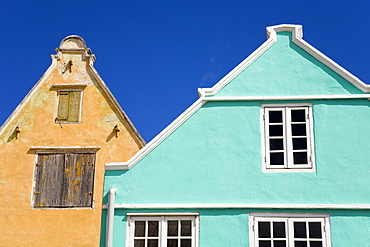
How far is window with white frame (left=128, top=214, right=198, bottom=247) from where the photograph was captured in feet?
38.5

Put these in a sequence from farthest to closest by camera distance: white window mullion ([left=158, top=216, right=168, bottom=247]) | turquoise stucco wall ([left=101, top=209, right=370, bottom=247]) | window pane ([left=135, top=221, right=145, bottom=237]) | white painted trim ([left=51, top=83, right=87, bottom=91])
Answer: white painted trim ([left=51, top=83, right=87, bottom=91]) → window pane ([left=135, top=221, right=145, bottom=237]) → white window mullion ([left=158, top=216, right=168, bottom=247]) → turquoise stucco wall ([left=101, top=209, right=370, bottom=247])

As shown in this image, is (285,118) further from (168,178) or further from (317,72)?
(168,178)

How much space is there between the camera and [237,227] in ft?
38.2

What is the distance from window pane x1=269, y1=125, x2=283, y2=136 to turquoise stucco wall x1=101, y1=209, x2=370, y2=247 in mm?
1713

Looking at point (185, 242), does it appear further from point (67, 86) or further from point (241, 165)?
point (67, 86)

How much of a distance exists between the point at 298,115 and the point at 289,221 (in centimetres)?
240

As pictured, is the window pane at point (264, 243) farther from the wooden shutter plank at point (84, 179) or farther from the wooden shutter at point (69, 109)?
the wooden shutter at point (69, 109)

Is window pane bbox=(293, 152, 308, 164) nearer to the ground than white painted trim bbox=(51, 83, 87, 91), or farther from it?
nearer to the ground

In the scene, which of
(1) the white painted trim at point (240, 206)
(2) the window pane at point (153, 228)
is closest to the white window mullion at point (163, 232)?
(2) the window pane at point (153, 228)

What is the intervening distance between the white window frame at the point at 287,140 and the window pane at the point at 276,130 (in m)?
0.08

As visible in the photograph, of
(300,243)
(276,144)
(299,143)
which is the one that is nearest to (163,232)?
(300,243)

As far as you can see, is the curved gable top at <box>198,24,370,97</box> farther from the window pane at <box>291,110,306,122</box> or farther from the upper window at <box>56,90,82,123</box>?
the upper window at <box>56,90,82,123</box>

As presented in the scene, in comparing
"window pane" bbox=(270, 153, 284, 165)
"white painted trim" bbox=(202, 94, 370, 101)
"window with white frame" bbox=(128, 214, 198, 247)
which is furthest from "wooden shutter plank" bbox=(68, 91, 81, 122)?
"window pane" bbox=(270, 153, 284, 165)

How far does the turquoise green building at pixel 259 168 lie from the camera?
1160cm
